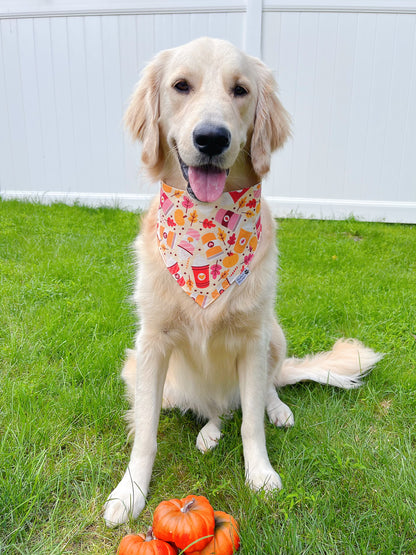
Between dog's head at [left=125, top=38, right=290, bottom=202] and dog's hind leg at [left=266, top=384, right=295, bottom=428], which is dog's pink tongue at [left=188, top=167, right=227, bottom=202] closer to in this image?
dog's head at [left=125, top=38, right=290, bottom=202]

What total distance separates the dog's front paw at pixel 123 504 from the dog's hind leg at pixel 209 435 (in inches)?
14.2

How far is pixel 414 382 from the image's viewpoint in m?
2.38

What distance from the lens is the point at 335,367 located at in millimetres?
2422

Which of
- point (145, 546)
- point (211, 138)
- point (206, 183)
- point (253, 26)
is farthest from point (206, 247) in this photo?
point (253, 26)

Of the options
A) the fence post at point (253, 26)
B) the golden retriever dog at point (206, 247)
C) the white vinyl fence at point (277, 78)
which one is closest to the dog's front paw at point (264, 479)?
the golden retriever dog at point (206, 247)

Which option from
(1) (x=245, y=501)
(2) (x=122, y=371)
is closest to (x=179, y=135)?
(2) (x=122, y=371)

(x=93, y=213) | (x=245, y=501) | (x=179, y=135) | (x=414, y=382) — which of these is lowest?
(x=93, y=213)

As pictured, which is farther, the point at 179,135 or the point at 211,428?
the point at 211,428

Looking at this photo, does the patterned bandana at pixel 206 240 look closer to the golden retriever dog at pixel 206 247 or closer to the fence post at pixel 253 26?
the golden retriever dog at pixel 206 247

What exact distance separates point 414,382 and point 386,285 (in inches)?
59.7

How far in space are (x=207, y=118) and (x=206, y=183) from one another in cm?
23

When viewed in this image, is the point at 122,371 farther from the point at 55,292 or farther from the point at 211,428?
the point at 55,292

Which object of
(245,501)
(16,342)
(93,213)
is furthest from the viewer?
(93,213)

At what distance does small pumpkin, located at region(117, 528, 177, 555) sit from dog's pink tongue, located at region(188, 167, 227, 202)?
3.64 feet
